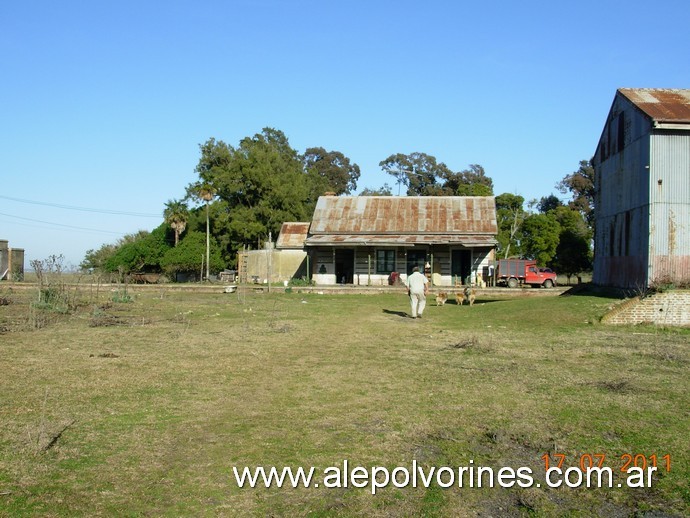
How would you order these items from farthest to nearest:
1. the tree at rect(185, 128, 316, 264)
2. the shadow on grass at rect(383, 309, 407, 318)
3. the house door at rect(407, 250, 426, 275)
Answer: the tree at rect(185, 128, 316, 264) → the house door at rect(407, 250, 426, 275) → the shadow on grass at rect(383, 309, 407, 318)

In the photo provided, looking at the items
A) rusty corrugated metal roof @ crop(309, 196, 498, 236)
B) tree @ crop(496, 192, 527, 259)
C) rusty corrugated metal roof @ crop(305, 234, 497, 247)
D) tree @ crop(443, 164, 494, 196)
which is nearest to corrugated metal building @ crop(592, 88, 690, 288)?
rusty corrugated metal roof @ crop(305, 234, 497, 247)

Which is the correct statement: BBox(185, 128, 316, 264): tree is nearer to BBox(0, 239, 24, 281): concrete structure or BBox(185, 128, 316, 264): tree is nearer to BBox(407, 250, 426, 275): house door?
BBox(0, 239, 24, 281): concrete structure

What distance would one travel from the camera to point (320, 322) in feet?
57.6

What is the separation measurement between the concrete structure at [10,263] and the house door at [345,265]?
19679 millimetres

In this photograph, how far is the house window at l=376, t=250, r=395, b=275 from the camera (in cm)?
3669

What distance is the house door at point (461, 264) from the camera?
3647cm

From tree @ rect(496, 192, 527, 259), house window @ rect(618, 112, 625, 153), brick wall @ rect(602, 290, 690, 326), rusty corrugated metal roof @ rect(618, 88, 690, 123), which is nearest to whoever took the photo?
brick wall @ rect(602, 290, 690, 326)

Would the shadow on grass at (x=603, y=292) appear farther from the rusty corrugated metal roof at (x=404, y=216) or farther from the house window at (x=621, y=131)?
the rusty corrugated metal roof at (x=404, y=216)

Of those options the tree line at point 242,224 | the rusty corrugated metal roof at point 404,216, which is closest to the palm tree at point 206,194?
the tree line at point 242,224

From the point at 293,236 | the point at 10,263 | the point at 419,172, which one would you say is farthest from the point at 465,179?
the point at 10,263

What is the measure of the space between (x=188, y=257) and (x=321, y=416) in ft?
128

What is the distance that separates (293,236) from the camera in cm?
4212

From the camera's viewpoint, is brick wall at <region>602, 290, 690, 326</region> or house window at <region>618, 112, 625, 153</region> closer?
brick wall at <region>602, 290, 690, 326</region>

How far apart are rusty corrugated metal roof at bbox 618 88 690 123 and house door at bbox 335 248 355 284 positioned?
1880 cm
